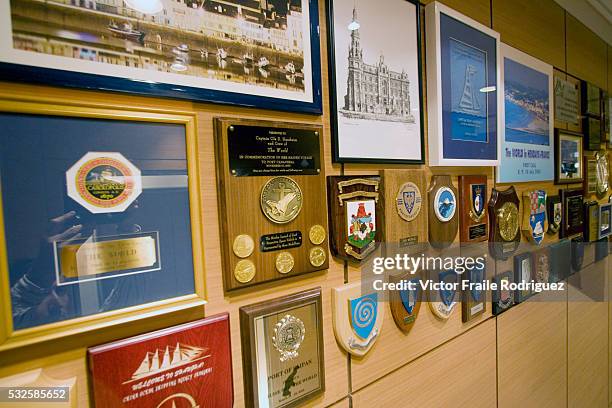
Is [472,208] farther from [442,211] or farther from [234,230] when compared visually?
[234,230]

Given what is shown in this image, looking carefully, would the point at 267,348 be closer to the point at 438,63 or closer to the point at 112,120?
the point at 112,120

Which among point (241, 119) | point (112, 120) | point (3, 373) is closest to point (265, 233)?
point (241, 119)

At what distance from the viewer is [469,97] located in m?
1.12

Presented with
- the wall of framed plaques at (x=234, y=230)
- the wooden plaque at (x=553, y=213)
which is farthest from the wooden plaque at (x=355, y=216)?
the wooden plaque at (x=553, y=213)

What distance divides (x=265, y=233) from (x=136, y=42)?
1.38ft

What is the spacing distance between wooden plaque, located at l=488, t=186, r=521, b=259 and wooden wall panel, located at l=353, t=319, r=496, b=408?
32 centimetres

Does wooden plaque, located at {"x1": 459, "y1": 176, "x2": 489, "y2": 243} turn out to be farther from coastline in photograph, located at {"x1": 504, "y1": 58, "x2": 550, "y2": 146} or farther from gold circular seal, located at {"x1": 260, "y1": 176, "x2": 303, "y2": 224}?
gold circular seal, located at {"x1": 260, "y1": 176, "x2": 303, "y2": 224}

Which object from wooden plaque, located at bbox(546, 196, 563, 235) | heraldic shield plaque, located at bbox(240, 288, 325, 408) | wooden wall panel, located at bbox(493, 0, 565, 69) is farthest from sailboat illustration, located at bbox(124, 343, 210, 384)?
wooden plaque, located at bbox(546, 196, 563, 235)

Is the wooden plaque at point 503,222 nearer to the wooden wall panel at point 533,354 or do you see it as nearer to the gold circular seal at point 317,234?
the wooden wall panel at point 533,354

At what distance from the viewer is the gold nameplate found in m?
0.46

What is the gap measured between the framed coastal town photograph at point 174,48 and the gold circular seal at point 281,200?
17 centimetres

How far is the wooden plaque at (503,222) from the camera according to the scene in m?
1.23

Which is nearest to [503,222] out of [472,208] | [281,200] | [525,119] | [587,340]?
[472,208]

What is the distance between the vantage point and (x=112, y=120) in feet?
1.64
